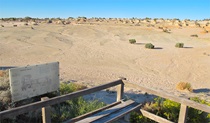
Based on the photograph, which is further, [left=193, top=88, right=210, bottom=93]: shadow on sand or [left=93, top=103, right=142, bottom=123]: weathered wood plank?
[left=193, top=88, right=210, bottom=93]: shadow on sand

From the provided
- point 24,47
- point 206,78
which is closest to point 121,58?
point 206,78

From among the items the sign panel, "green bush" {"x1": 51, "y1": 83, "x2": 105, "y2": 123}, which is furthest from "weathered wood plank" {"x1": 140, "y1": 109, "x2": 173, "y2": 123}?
the sign panel

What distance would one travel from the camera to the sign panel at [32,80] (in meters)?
5.77

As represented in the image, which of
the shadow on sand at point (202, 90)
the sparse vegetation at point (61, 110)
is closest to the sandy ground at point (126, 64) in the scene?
the shadow on sand at point (202, 90)

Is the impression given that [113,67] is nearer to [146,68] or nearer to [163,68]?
[146,68]

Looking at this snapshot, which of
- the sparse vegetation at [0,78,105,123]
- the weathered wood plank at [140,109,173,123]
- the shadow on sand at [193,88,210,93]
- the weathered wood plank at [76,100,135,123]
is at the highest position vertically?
the weathered wood plank at [76,100,135,123]

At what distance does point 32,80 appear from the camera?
6.12m

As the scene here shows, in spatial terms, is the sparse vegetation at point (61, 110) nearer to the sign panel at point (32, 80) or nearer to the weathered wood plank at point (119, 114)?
the sign panel at point (32, 80)

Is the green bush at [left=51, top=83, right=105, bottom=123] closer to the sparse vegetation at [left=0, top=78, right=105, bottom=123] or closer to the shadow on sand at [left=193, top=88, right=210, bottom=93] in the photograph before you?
the sparse vegetation at [left=0, top=78, right=105, bottom=123]

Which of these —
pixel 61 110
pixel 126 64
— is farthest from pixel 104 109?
pixel 126 64

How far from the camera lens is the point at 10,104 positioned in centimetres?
627

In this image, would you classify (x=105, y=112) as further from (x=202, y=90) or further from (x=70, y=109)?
(x=202, y=90)

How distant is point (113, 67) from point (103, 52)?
5.49m

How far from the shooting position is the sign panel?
5.77 metres
